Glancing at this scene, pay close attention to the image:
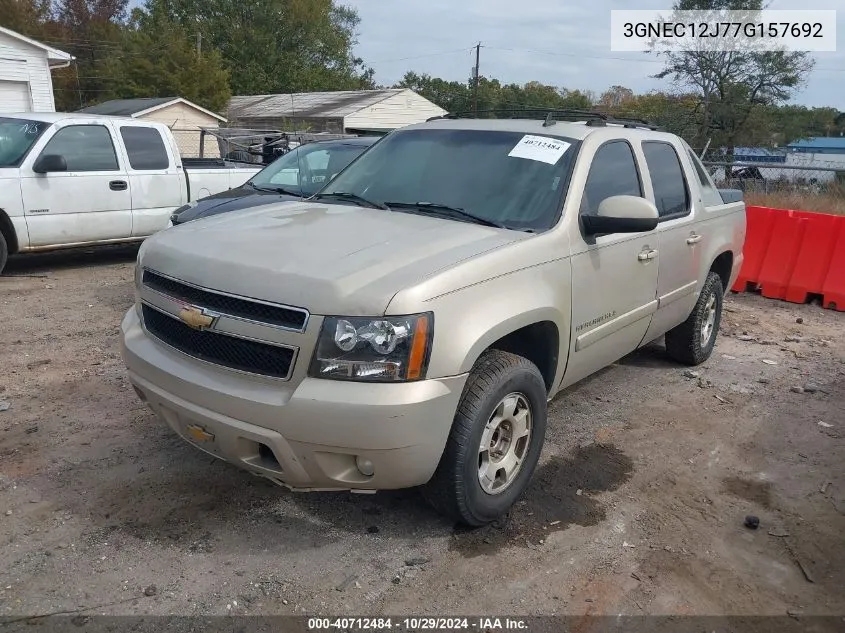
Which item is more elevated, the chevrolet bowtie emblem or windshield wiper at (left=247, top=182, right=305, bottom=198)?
the chevrolet bowtie emblem

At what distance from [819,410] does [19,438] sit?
17.5 feet

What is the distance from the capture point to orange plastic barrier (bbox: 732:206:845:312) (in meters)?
7.89

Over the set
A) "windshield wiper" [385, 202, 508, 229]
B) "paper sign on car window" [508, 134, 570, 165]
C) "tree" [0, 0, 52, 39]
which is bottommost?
"windshield wiper" [385, 202, 508, 229]

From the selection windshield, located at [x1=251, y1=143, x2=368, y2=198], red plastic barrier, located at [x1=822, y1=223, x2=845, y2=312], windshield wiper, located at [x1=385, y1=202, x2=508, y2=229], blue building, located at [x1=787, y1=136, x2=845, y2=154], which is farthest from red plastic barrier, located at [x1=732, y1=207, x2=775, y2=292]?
blue building, located at [x1=787, y1=136, x2=845, y2=154]

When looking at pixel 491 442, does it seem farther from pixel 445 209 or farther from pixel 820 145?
pixel 820 145

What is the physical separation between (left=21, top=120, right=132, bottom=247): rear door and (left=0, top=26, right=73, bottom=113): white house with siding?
51.6ft

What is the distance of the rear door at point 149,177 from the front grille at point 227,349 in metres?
6.24

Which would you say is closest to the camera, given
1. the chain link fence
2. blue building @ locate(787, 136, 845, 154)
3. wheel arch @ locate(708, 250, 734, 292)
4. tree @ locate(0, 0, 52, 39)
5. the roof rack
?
the roof rack

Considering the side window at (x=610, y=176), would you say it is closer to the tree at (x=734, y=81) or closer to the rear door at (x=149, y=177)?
the rear door at (x=149, y=177)

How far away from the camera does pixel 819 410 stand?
202 inches

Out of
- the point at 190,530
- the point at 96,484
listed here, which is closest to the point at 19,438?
the point at 96,484

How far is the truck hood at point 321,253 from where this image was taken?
278 cm

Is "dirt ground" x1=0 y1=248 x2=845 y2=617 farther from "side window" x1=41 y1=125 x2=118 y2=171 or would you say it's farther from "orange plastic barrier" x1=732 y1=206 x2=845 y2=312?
"side window" x1=41 y1=125 x2=118 y2=171

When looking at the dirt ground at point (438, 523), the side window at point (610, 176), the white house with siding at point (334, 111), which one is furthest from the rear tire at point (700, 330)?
the white house with siding at point (334, 111)
